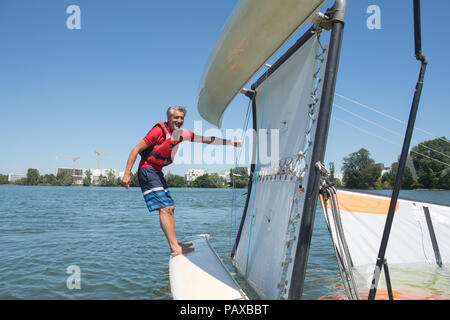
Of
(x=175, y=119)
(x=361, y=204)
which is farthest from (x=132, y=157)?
(x=361, y=204)

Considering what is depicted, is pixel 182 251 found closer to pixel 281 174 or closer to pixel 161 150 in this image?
pixel 161 150

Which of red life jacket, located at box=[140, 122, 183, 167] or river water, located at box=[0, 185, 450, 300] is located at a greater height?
red life jacket, located at box=[140, 122, 183, 167]

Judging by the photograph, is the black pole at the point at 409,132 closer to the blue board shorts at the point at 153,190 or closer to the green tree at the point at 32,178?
the blue board shorts at the point at 153,190

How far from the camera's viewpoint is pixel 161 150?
3621 mm

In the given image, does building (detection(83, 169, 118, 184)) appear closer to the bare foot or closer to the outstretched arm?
the bare foot

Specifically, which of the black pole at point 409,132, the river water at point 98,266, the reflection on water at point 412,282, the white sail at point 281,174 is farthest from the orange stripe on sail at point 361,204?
the black pole at point 409,132

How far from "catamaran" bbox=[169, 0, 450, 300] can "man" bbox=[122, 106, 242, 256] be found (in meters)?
0.47

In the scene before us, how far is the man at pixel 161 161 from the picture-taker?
11.6 ft

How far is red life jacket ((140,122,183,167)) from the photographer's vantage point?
359 centimetres

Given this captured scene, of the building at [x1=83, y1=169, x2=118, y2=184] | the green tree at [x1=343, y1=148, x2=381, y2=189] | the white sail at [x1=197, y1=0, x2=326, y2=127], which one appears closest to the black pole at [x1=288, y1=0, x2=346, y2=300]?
the white sail at [x1=197, y1=0, x2=326, y2=127]

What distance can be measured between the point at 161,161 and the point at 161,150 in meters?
0.15

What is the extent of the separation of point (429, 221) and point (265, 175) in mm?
2572
